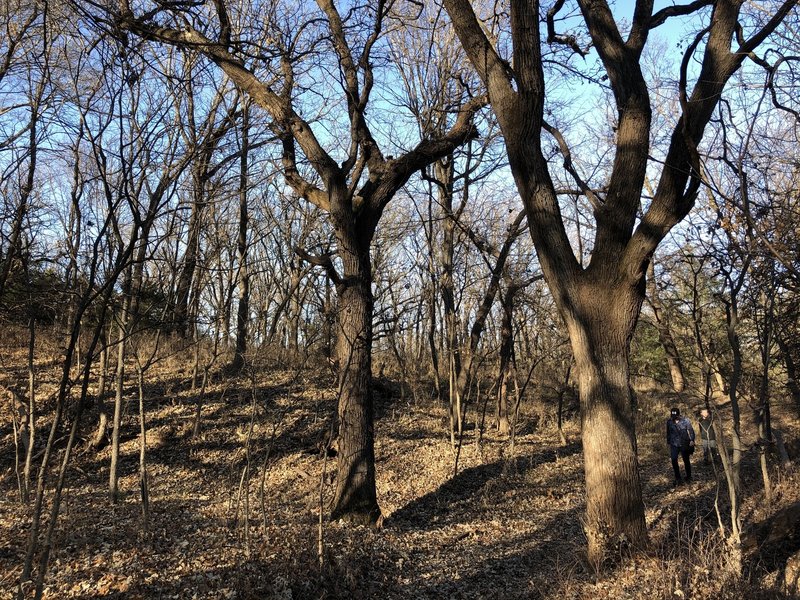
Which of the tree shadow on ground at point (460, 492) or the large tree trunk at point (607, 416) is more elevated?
the large tree trunk at point (607, 416)

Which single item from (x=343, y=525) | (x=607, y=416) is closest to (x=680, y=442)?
(x=607, y=416)

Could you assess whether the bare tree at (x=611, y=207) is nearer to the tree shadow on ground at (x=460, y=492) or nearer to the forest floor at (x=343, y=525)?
the forest floor at (x=343, y=525)

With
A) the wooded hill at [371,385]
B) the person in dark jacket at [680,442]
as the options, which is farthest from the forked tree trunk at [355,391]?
the person in dark jacket at [680,442]

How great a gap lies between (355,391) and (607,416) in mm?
3090

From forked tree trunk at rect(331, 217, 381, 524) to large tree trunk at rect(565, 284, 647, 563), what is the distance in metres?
2.69

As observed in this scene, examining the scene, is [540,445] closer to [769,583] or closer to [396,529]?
[396,529]

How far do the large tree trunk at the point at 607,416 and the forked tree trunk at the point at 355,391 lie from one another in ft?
8.82

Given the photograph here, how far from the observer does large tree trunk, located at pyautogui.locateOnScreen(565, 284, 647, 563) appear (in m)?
5.28

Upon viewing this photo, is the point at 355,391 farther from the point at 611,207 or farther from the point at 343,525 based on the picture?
the point at 611,207

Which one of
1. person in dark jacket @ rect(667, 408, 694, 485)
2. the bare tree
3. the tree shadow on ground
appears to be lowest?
the tree shadow on ground

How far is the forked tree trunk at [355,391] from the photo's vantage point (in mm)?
6859

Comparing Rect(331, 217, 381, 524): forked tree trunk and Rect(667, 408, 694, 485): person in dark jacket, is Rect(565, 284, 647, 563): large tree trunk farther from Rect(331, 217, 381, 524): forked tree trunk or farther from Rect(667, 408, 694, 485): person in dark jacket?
Rect(667, 408, 694, 485): person in dark jacket

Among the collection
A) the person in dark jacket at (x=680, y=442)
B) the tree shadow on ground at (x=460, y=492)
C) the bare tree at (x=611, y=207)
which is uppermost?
the bare tree at (x=611, y=207)

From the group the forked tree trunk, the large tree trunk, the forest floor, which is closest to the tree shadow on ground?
the forest floor
